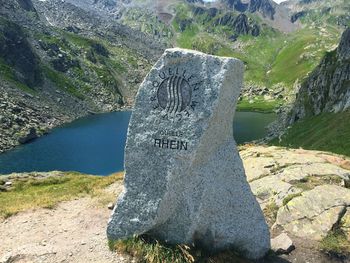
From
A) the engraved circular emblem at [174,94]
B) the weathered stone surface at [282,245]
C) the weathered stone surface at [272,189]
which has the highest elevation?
the engraved circular emblem at [174,94]

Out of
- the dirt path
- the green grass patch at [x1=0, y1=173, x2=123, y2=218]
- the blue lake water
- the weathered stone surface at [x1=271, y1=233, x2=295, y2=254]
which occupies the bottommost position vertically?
the blue lake water

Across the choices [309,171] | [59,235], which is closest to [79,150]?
[309,171]

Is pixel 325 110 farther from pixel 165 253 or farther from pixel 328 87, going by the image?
pixel 165 253

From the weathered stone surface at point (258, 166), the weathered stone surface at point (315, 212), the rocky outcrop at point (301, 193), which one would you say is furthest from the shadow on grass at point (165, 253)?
the weathered stone surface at point (258, 166)

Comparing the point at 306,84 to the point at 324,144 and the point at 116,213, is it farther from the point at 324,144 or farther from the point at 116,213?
the point at 116,213

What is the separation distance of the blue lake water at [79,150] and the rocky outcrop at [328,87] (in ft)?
78.4

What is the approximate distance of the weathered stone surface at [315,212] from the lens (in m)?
20.0

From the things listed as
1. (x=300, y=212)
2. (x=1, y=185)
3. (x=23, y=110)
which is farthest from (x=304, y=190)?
(x=23, y=110)

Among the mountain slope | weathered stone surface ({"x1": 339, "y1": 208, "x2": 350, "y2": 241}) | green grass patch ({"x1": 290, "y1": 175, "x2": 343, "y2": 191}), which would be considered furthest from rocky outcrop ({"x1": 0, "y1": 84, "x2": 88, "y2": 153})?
weathered stone surface ({"x1": 339, "y1": 208, "x2": 350, "y2": 241})

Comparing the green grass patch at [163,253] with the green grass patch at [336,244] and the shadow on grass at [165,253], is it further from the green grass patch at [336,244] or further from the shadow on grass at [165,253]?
the green grass patch at [336,244]

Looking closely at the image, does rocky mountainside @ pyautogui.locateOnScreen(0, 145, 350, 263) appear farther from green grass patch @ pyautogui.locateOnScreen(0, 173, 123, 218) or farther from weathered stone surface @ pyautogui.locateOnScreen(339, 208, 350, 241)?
green grass patch @ pyautogui.locateOnScreen(0, 173, 123, 218)

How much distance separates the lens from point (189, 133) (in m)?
16.8

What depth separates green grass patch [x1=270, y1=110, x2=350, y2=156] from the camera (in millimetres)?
61075

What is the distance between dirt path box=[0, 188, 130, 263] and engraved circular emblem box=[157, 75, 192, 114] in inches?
252
